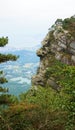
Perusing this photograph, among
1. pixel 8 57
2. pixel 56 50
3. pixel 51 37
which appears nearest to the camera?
pixel 8 57

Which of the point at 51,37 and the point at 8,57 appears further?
the point at 51,37

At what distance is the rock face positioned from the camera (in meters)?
85.2

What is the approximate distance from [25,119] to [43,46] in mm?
47300

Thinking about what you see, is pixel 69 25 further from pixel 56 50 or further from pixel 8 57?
pixel 8 57

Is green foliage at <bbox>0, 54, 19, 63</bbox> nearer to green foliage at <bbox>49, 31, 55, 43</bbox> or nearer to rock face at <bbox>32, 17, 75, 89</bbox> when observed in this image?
rock face at <bbox>32, 17, 75, 89</bbox>

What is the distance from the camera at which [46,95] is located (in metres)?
54.6

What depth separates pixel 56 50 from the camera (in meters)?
87.6

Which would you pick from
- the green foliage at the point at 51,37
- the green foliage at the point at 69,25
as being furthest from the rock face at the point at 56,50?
the green foliage at the point at 69,25

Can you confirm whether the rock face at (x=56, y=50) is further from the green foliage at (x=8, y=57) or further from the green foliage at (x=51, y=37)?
the green foliage at (x=8, y=57)

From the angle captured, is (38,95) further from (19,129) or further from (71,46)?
(71,46)

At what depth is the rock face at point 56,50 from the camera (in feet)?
279

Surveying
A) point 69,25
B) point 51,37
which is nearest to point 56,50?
point 51,37

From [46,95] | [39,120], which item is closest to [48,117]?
[39,120]

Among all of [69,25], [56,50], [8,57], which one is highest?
[69,25]
